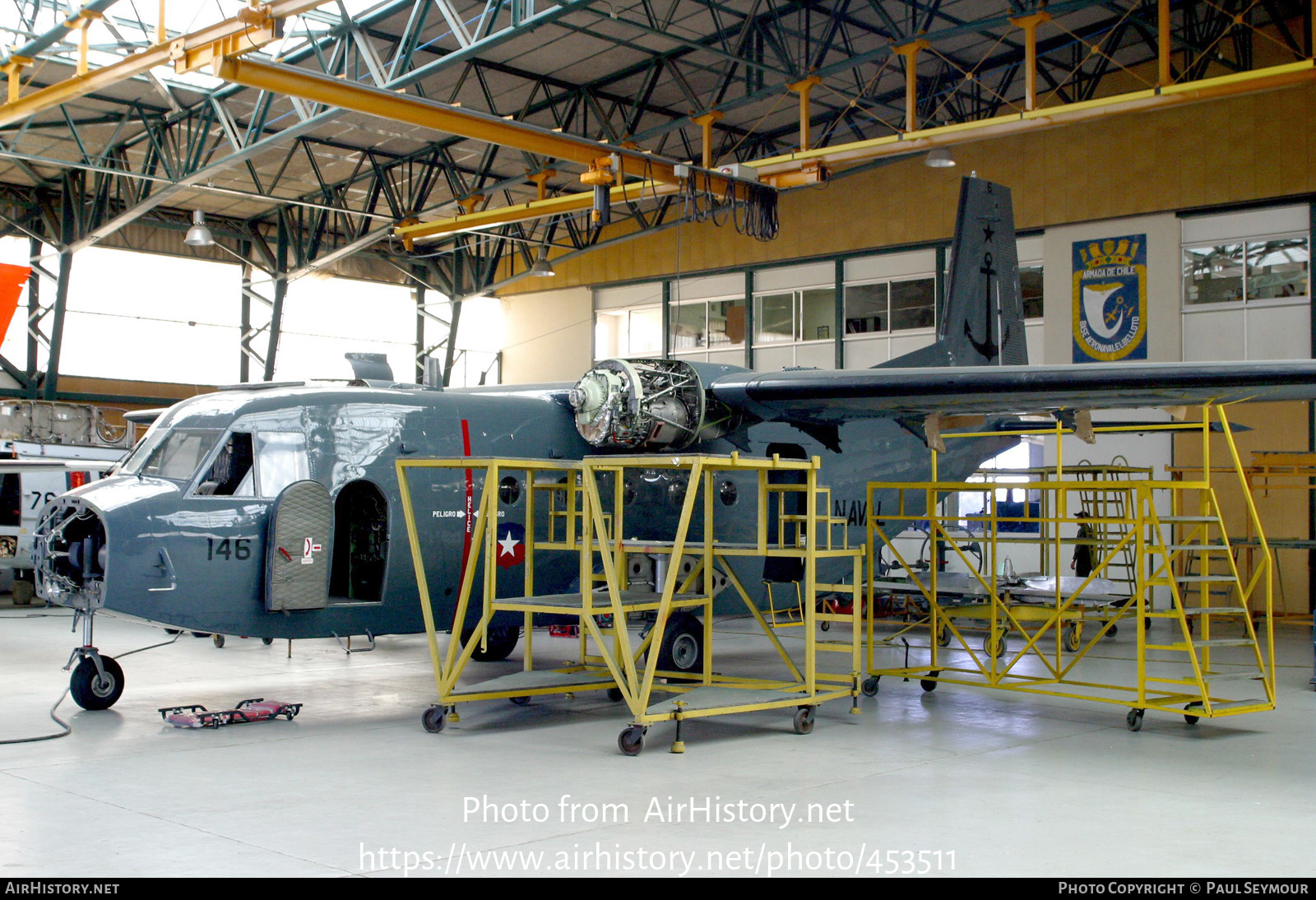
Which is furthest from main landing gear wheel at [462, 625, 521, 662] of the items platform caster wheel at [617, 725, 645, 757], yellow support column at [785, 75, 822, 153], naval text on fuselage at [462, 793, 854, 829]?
yellow support column at [785, 75, 822, 153]

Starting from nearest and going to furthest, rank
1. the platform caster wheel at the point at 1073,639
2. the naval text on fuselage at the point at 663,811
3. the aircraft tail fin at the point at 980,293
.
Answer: the naval text on fuselage at the point at 663,811
the aircraft tail fin at the point at 980,293
the platform caster wheel at the point at 1073,639

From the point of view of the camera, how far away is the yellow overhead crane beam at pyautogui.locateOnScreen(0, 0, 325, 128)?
51.0ft

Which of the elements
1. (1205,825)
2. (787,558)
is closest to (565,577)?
(787,558)

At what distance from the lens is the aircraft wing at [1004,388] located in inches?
409

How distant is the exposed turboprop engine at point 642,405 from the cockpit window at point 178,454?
12.4ft

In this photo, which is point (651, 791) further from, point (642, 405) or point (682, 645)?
point (642, 405)

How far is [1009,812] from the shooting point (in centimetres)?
722

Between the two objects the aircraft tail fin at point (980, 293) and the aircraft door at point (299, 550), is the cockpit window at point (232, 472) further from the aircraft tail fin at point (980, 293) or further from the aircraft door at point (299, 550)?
the aircraft tail fin at point (980, 293)

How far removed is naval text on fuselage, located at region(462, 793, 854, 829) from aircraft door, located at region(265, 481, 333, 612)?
3654 mm

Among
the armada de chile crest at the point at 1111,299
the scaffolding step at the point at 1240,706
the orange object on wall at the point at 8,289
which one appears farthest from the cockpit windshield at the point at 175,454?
the armada de chile crest at the point at 1111,299

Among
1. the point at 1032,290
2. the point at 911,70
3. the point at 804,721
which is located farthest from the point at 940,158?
the point at 804,721

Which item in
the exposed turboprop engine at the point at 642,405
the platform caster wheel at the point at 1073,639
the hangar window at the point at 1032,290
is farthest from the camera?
the hangar window at the point at 1032,290

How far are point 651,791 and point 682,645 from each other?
4636mm

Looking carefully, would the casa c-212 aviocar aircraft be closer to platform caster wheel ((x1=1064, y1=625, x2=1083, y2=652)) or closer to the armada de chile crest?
platform caster wheel ((x1=1064, y1=625, x2=1083, y2=652))
